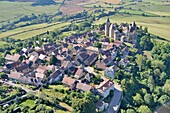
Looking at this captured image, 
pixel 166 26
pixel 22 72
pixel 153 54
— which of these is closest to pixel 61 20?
pixel 166 26

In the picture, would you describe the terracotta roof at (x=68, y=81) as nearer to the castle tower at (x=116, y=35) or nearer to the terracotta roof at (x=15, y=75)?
the terracotta roof at (x=15, y=75)

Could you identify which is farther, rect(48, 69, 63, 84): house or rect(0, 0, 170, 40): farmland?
rect(0, 0, 170, 40): farmland

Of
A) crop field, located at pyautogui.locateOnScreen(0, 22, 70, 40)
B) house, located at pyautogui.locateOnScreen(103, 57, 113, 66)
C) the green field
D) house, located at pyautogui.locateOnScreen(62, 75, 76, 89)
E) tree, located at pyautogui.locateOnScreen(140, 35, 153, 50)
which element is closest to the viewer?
house, located at pyautogui.locateOnScreen(62, 75, 76, 89)

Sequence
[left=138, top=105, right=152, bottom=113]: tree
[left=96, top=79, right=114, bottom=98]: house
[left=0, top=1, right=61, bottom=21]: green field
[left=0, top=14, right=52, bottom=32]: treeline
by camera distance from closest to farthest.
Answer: [left=138, top=105, right=152, bottom=113]: tree, [left=96, top=79, right=114, bottom=98]: house, [left=0, top=14, right=52, bottom=32]: treeline, [left=0, top=1, right=61, bottom=21]: green field

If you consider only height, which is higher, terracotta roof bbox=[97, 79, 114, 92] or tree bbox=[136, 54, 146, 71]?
terracotta roof bbox=[97, 79, 114, 92]

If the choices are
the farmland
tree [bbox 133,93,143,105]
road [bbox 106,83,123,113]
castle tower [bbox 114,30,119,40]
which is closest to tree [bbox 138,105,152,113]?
tree [bbox 133,93,143,105]

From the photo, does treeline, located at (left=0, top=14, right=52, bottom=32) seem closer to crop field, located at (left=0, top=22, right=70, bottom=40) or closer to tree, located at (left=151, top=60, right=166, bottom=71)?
crop field, located at (left=0, top=22, right=70, bottom=40)
